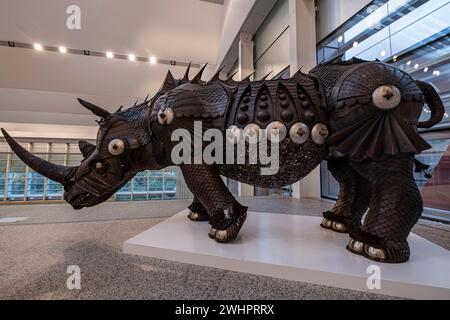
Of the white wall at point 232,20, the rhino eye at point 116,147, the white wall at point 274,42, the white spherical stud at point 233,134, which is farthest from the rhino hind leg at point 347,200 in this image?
the white wall at point 232,20

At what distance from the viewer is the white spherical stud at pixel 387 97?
1.73 ft

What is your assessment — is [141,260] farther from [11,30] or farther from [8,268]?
[11,30]

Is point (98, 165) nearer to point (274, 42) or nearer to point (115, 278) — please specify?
point (115, 278)

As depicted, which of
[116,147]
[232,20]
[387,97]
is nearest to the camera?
[387,97]

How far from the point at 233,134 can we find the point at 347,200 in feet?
1.75

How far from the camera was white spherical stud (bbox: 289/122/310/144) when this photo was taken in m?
0.62

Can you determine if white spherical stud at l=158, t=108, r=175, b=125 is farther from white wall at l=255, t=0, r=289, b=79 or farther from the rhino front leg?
white wall at l=255, t=0, r=289, b=79

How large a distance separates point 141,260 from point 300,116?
66 cm

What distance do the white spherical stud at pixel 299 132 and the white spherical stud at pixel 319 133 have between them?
19 millimetres

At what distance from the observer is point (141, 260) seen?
2.21 ft

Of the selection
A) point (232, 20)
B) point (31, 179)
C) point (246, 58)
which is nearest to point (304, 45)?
point (246, 58)

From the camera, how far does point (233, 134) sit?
69 cm

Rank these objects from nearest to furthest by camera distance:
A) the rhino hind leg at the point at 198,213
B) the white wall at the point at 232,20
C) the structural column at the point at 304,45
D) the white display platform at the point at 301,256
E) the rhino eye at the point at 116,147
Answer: the white display platform at the point at 301,256 → the rhino eye at the point at 116,147 → the rhino hind leg at the point at 198,213 → the structural column at the point at 304,45 → the white wall at the point at 232,20

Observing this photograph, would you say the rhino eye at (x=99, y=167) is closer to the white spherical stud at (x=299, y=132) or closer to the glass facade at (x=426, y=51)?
the white spherical stud at (x=299, y=132)
